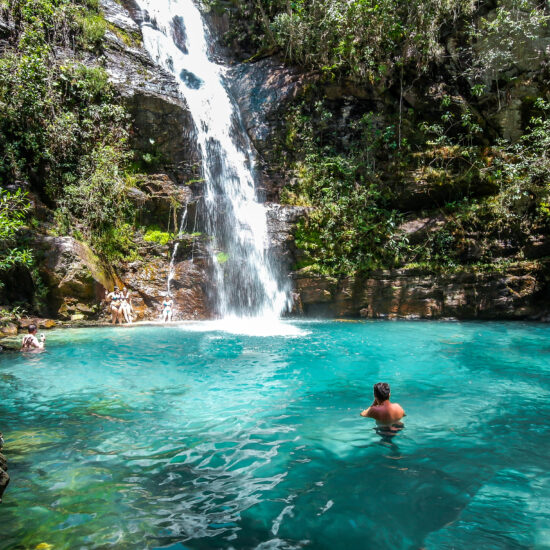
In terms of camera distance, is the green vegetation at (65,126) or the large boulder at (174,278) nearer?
the green vegetation at (65,126)

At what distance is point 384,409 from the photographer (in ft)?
15.1

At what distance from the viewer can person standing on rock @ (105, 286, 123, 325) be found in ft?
42.1

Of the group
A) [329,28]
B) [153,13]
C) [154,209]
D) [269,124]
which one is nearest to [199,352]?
[154,209]

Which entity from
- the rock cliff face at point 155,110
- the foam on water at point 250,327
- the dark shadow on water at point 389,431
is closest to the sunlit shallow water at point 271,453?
the dark shadow on water at point 389,431

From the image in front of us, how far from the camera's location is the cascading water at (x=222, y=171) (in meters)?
15.6

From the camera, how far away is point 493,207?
14.9m

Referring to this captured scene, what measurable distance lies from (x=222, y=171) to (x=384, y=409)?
1471cm

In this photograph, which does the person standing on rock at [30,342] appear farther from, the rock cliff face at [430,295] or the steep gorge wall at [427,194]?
the rock cliff face at [430,295]

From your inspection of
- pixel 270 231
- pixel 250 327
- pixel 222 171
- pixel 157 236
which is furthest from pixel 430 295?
pixel 157 236

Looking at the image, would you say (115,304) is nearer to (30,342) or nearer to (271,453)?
(30,342)

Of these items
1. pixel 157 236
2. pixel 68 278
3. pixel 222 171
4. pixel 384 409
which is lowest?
pixel 384 409

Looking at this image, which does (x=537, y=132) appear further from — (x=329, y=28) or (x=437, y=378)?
(x=437, y=378)

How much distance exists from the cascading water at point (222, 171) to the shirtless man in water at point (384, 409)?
10.8 meters

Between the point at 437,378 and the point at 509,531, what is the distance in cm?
408
